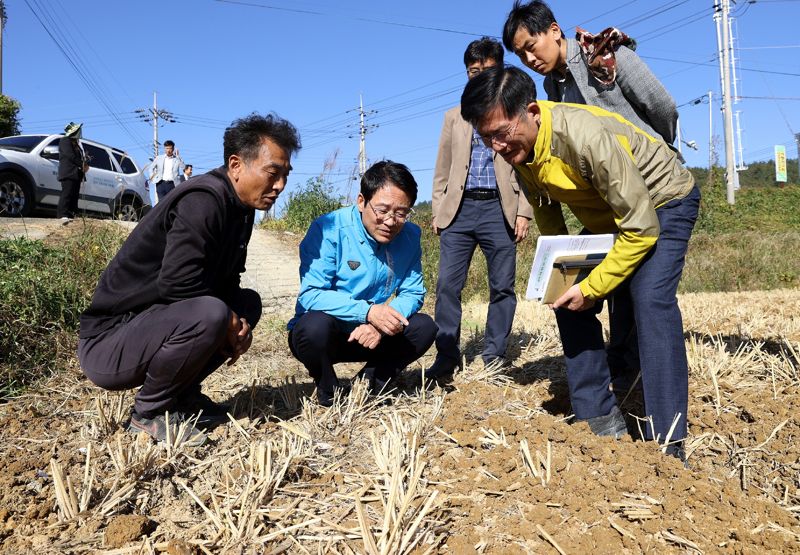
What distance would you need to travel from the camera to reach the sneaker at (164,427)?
9.12 feet

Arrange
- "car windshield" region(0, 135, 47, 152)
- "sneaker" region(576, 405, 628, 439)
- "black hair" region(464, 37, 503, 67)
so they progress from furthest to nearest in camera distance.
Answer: "car windshield" region(0, 135, 47, 152) < "black hair" region(464, 37, 503, 67) < "sneaker" region(576, 405, 628, 439)

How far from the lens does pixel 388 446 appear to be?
257 cm

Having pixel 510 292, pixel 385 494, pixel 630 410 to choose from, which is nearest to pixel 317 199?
pixel 510 292

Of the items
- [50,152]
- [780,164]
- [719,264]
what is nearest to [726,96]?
[780,164]

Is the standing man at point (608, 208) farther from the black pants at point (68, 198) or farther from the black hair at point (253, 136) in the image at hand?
the black pants at point (68, 198)

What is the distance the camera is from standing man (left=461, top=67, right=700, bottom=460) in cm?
247

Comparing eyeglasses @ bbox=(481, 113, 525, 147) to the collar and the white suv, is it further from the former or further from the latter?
→ the white suv

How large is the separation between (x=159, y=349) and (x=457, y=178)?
231cm

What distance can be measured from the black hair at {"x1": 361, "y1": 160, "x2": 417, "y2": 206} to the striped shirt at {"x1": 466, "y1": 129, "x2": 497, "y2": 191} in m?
1.08

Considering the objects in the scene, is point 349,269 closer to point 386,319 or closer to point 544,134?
point 386,319

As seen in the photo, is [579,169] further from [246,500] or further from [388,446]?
[246,500]

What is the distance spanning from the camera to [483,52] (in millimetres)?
4098

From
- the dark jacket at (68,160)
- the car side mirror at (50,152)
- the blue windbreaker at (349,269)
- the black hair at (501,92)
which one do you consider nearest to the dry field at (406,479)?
the blue windbreaker at (349,269)

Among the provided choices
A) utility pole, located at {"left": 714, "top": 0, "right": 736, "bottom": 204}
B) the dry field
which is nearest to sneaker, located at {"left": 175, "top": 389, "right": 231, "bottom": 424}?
the dry field
